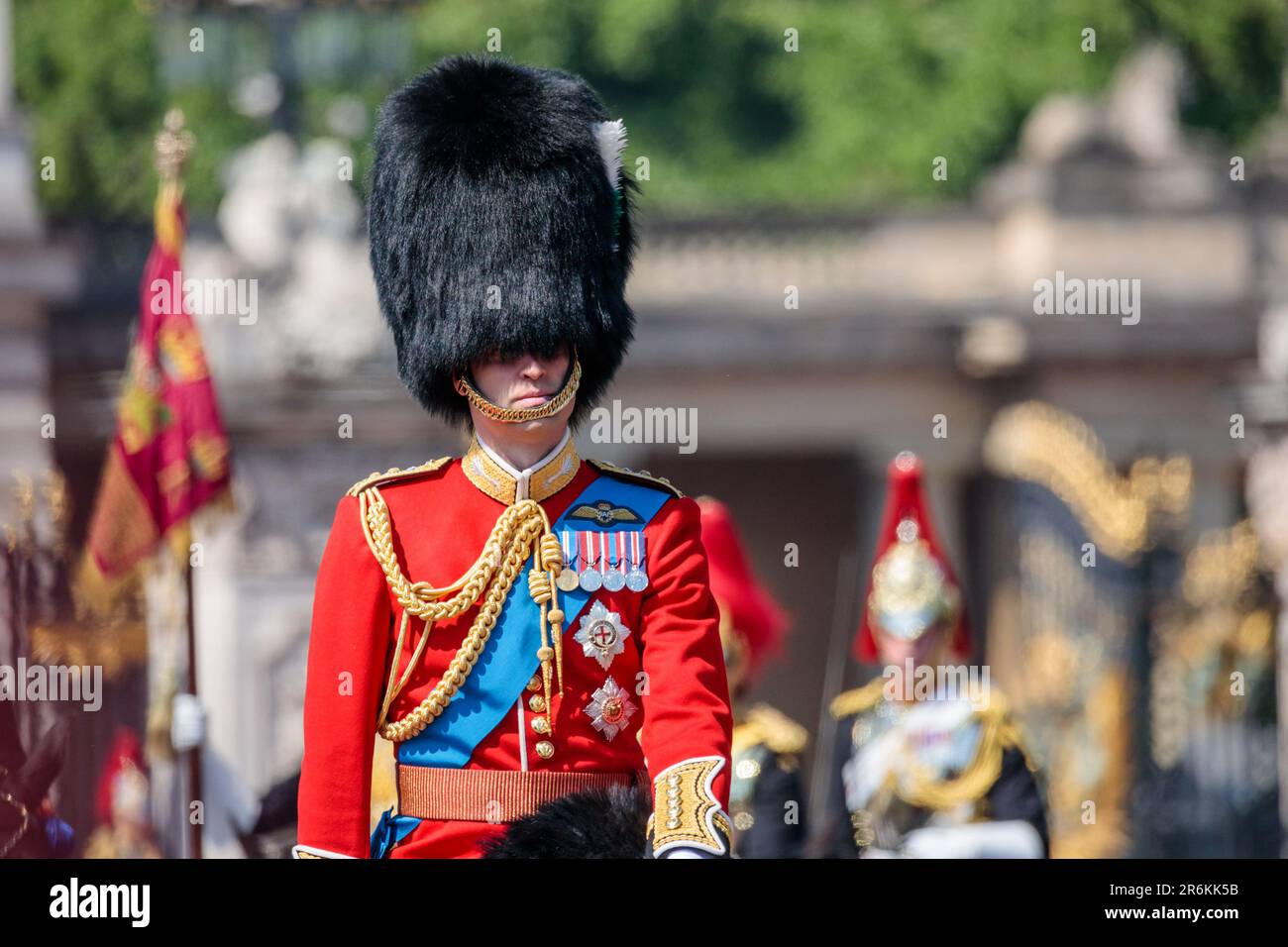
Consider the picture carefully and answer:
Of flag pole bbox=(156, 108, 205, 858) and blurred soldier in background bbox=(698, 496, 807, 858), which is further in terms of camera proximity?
blurred soldier in background bbox=(698, 496, 807, 858)

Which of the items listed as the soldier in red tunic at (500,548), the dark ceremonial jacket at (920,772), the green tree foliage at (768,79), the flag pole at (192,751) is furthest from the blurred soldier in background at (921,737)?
the green tree foliage at (768,79)

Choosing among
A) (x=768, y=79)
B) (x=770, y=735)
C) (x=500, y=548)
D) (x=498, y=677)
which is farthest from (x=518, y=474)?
(x=768, y=79)

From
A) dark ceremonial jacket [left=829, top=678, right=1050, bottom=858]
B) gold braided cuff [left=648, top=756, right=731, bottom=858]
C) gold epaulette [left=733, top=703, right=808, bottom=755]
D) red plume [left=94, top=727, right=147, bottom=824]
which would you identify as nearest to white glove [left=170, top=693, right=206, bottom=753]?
gold epaulette [left=733, top=703, right=808, bottom=755]

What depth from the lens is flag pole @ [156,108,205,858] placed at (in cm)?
678

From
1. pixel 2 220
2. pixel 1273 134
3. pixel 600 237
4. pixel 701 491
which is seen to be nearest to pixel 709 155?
pixel 701 491

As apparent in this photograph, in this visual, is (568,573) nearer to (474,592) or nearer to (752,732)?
(474,592)

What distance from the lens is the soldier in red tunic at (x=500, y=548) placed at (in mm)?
4730

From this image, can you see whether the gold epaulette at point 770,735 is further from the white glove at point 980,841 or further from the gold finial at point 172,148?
the gold finial at point 172,148

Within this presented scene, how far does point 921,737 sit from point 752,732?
50cm

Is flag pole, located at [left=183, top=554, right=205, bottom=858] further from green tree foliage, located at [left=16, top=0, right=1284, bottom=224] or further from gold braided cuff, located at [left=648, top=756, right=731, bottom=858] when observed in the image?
green tree foliage, located at [left=16, top=0, right=1284, bottom=224]

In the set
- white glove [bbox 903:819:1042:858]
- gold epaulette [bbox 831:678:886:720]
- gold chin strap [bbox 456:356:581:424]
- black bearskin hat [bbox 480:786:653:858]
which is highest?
gold chin strap [bbox 456:356:581:424]

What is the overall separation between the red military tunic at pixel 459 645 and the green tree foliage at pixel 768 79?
13639 millimetres

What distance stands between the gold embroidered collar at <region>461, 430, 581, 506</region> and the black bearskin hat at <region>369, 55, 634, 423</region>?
116 mm
